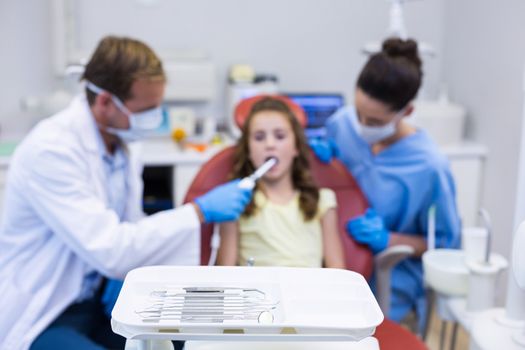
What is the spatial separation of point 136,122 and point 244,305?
92cm

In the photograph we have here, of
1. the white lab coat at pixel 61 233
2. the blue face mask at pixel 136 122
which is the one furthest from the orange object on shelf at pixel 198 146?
the white lab coat at pixel 61 233

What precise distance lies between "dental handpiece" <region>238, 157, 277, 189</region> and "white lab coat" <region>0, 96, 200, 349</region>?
0.56ft

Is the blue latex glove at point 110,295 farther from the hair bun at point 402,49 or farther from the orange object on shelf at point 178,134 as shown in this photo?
the orange object on shelf at point 178,134

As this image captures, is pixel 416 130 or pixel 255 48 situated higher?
pixel 255 48

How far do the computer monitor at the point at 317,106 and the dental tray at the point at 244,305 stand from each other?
7.09 feet

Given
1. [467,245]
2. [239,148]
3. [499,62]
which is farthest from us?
[499,62]

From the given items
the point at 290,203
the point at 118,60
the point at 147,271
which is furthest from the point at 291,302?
the point at 290,203

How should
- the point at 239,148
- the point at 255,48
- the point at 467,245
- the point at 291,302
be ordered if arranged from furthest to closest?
the point at 255,48, the point at 239,148, the point at 467,245, the point at 291,302

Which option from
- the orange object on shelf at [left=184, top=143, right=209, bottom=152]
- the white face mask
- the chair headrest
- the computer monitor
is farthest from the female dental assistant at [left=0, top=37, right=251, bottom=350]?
the computer monitor

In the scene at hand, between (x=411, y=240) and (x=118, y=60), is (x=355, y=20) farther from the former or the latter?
(x=118, y=60)

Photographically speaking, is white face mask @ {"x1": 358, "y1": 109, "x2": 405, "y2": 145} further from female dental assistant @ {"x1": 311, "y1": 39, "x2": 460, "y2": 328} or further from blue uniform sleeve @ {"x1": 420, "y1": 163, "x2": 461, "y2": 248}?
blue uniform sleeve @ {"x1": 420, "y1": 163, "x2": 461, "y2": 248}

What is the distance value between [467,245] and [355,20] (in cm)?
197

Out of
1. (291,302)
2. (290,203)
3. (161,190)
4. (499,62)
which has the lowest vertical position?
(161,190)

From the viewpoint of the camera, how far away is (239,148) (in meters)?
2.03
